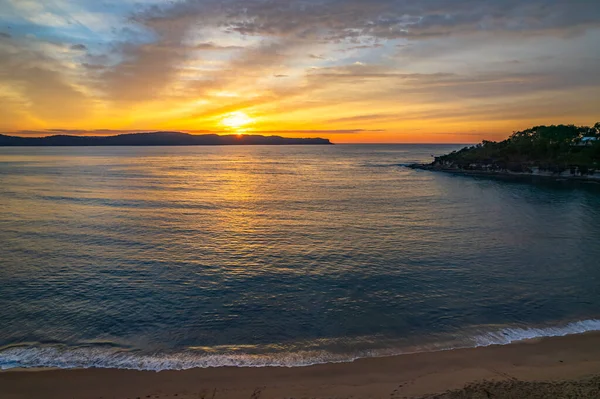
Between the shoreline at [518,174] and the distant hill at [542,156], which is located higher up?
the distant hill at [542,156]

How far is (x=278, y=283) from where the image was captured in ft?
65.8

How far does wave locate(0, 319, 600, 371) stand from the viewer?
1248 centimetres

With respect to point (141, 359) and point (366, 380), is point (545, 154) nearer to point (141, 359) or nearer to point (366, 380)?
point (366, 380)

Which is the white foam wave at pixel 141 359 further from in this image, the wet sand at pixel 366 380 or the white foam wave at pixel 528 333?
the white foam wave at pixel 528 333

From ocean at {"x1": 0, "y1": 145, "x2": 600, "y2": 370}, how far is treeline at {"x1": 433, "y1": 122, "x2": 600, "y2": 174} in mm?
53911

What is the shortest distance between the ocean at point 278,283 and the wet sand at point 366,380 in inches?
27.5

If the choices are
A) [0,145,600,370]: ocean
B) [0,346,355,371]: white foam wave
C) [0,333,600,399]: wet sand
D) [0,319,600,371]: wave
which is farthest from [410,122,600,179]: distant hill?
[0,346,355,371]: white foam wave

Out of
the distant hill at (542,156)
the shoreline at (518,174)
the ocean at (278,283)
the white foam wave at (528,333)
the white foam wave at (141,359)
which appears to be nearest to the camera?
the white foam wave at (141,359)

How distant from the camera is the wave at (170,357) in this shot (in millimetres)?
12484

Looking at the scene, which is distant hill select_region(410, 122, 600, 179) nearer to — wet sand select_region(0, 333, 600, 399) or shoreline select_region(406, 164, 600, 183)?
shoreline select_region(406, 164, 600, 183)

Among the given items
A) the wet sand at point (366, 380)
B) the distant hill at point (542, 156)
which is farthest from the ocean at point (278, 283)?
the distant hill at point (542, 156)

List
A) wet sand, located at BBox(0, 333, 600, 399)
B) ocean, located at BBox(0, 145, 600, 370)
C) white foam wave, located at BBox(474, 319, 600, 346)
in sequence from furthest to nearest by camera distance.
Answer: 1. white foam wave, located at BBox(474, 319, 600, 346)
2. ocean, located at BBox(0, 145, 600, 370)
3. wet sand, located at BBox(0, 333, 600, 399)

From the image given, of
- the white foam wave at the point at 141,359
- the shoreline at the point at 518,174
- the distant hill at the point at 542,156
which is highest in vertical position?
the distant hill at the point at 542,156

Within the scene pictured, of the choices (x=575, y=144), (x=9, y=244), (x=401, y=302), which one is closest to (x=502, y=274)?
(x=401, y=302)
